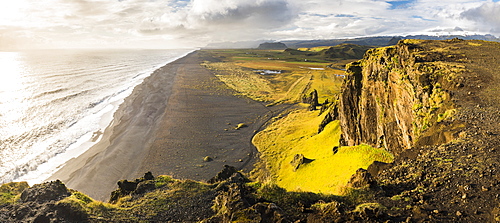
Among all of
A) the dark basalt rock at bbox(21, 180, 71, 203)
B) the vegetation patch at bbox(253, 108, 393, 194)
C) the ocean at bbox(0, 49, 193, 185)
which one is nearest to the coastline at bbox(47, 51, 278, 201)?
the ocean at bbox(0, 49, 193, 185)

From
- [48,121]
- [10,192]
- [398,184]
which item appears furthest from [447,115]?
[48,121]

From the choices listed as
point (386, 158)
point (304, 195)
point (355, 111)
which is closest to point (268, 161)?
point (355, 111)

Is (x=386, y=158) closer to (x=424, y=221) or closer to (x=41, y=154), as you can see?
(x=424, y=221)

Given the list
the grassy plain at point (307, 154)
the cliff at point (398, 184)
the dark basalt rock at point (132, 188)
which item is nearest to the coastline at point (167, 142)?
the grassy plain at point (307, 154)

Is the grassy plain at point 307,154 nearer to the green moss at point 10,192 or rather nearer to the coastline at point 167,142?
the coastline at point 167,142

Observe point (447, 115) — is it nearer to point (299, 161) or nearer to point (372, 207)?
point (372, 207)
